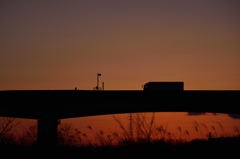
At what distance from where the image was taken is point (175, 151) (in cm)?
1233

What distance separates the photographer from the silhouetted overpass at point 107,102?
36719 millimetres

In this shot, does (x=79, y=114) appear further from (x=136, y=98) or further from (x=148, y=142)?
(x=148, y=142)

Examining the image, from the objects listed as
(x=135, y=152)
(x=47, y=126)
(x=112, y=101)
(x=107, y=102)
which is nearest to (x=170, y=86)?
(x=112, y=101)

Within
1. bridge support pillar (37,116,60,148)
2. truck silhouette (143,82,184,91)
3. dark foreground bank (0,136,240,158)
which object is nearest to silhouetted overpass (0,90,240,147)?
bridge support pillar (37,116,60,148)

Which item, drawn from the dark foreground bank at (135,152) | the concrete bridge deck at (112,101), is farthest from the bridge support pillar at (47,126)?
the dark foreground bank at (135,152)

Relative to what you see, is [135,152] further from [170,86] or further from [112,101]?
[170,86]

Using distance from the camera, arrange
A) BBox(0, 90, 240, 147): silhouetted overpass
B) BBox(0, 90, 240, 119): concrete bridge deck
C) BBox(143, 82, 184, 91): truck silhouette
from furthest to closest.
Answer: BBox(143, 82, 184, 91): truck silhouette, BBox(0, 90, 240, 119): concrete bridge deck, BBox(0, 90, 240, 147): silhouetted overpass

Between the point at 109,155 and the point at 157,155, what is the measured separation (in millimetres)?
1688

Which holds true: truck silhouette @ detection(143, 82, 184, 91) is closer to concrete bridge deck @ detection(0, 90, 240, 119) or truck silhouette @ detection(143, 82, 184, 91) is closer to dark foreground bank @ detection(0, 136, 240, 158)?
concrete bridge deck @ detection(0, 90, 240, 119)

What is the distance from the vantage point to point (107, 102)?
37.8 metres

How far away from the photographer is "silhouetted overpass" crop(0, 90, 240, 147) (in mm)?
36719

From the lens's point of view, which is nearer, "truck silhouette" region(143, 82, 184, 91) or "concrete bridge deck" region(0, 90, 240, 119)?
"concrete bridge deck" region(0, 90, 240, 119)

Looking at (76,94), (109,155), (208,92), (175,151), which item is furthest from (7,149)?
(208,92)

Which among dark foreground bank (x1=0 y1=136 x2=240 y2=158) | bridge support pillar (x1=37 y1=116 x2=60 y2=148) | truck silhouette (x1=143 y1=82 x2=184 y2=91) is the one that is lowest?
bridge support pillar (x1=37 y1=116 x2=60 y2=148)
